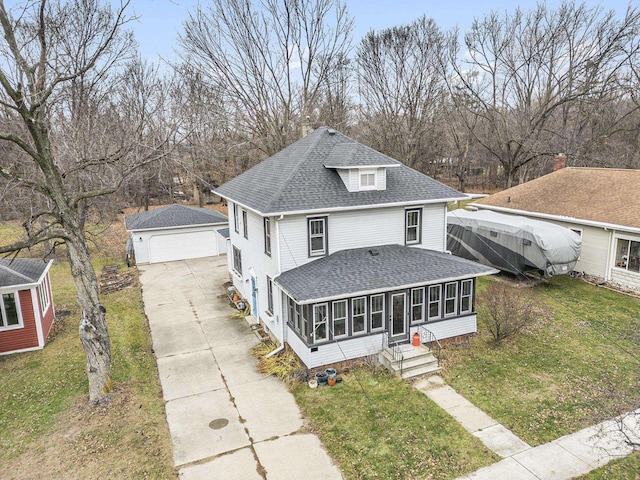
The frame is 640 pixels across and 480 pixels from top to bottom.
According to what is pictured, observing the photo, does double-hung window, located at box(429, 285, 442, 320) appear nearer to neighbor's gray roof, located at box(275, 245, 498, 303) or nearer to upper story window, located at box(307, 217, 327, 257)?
neighbor's gray roof, located at box(275, 245, 498, 303)

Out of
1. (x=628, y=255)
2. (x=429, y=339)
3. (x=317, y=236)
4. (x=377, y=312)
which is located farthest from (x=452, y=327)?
(x=628, y=255)

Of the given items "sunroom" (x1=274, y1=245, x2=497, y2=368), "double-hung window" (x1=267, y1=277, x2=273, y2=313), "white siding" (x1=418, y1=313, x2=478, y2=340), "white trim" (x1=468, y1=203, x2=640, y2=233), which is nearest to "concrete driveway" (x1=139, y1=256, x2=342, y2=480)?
"double-hung window" (x1=267, y1=277, x2=273, y2=313)

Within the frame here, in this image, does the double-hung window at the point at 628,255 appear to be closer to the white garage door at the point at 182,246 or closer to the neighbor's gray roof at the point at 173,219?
the neighbor's gray roof at the point at 173,219

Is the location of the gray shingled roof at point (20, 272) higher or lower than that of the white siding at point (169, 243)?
higher

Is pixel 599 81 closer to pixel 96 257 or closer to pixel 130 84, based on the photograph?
pixel 130 84

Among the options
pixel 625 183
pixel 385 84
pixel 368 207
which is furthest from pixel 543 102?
pixel 368 207

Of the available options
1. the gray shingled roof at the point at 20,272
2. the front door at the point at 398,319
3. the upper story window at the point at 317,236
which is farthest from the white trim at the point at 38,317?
the front door at the point at 398,319
